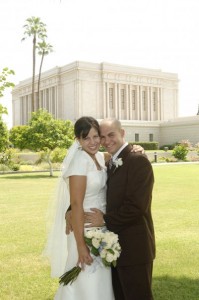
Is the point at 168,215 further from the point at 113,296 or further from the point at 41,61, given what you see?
the point at 41,61

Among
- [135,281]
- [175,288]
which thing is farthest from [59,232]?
[175,288]

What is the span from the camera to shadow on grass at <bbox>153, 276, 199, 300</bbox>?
5.17 m

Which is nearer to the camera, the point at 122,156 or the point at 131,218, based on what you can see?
the point at 131,218

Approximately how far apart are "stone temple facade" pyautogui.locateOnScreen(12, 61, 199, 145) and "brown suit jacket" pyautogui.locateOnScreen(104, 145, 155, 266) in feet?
→ 174

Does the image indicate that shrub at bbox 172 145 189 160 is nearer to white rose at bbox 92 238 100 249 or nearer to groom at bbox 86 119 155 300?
groom at bbox 86 119 155 300

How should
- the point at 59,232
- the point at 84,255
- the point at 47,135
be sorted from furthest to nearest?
the point at 47,135
the point at 59,232
the point at 84,255

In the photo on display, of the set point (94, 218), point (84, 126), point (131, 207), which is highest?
point (84, 126)

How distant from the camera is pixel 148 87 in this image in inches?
2726

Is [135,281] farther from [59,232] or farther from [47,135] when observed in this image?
[47,135]

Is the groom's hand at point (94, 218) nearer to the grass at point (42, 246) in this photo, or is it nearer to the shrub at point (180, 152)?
the grass at point (42, 246)

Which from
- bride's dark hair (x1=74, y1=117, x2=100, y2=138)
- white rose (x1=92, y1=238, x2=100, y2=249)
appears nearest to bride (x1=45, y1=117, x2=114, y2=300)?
bride's dark hair (x1=74, y1=117, x2=100, y2=138)

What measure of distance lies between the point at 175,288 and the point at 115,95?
6170cm

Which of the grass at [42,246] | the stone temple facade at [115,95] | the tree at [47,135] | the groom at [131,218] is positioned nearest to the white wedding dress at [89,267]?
the groom at [131,218]

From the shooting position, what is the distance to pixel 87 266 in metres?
3.59
